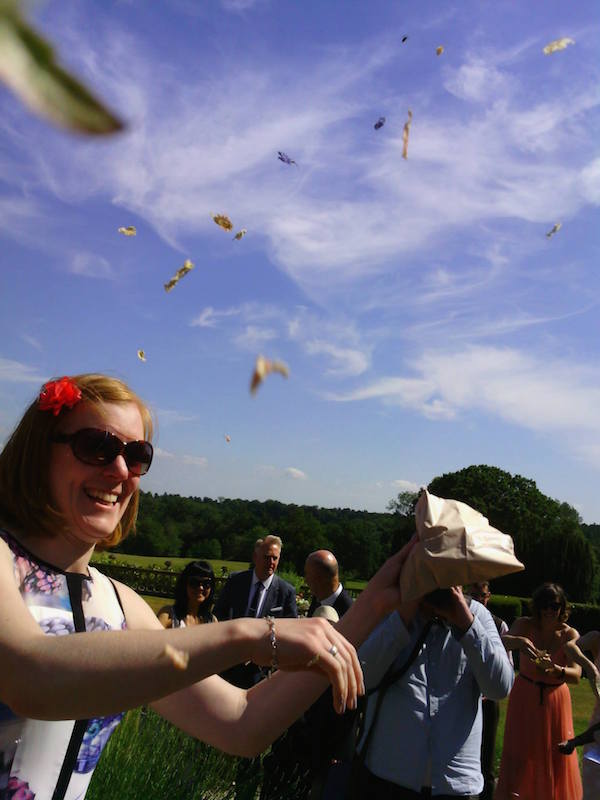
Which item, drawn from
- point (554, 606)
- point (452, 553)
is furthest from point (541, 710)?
point (452, 553)

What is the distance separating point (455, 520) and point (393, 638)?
188cm

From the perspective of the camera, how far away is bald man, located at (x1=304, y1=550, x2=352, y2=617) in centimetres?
689

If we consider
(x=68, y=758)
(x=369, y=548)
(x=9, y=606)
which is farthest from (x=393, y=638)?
(x=369, y=548)

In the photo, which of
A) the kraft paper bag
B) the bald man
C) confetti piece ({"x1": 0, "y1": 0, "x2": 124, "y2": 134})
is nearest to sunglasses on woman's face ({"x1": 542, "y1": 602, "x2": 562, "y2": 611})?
the bald man

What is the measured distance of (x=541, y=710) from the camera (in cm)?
Answer: 658

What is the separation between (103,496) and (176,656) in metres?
0.68

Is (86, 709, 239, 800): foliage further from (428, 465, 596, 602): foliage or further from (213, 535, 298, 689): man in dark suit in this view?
(428, 465, 596, 602): foliage

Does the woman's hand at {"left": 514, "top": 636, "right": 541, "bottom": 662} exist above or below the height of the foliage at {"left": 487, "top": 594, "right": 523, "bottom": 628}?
below

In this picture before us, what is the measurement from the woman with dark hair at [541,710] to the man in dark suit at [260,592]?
271 centimetres

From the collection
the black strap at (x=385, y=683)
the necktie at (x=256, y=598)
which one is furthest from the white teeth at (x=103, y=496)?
the necktie at (x=256, y=598)

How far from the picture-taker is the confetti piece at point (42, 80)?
0.25 metres

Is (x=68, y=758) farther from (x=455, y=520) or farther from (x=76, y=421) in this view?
(x=455, y=520)

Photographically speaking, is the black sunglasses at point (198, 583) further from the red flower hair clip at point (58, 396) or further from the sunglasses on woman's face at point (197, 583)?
the red flower hair clip at point (58, 396)

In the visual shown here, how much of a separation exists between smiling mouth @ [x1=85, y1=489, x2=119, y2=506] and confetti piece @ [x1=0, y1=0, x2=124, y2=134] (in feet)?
6.16
